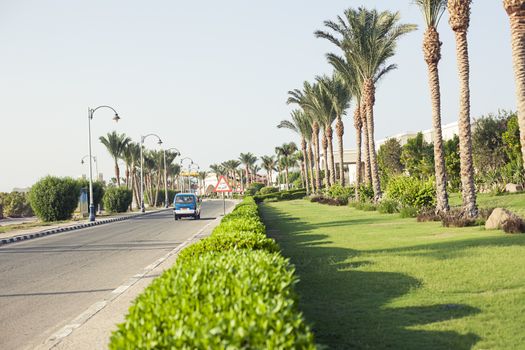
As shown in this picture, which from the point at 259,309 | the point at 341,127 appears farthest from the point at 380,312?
the point at 341,127

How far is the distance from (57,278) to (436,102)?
57.1 ft

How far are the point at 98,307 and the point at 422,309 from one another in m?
4.93

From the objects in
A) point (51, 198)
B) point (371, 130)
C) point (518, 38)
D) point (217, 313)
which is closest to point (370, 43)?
point (371, 130)

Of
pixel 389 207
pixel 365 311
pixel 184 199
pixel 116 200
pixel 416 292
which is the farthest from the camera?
pixel 116 200

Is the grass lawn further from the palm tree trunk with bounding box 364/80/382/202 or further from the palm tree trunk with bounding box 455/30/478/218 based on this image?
the palm tree trunk with bounding box 364/80/382/202

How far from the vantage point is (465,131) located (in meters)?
20.8

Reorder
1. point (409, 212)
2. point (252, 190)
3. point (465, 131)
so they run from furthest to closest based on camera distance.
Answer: point (252, 190) → point (409, 212) → point (465, 131)

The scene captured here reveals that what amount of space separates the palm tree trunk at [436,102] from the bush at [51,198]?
31.4 metres

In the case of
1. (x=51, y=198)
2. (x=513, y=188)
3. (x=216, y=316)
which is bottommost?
(x=216, y=316)

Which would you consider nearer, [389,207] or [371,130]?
[389,207]

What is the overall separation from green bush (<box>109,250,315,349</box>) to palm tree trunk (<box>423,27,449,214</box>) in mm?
19417

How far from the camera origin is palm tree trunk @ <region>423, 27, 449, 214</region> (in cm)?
2331

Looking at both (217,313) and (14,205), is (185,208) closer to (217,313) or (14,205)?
(217,313)

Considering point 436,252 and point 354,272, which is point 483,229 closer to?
point 436,252
